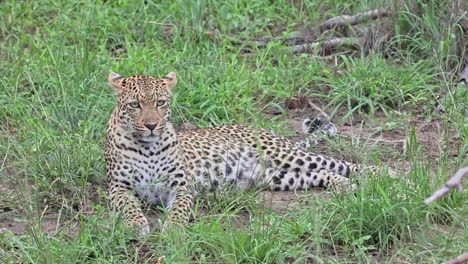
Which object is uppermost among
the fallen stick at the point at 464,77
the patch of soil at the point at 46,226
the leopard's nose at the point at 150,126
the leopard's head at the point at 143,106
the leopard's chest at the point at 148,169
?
the leopard's head at the point at 143,106

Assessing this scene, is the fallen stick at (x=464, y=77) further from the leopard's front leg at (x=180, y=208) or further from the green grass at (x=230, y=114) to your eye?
the leopard's front leg at (x=180, y=208)

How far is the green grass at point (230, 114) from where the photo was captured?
6.16m

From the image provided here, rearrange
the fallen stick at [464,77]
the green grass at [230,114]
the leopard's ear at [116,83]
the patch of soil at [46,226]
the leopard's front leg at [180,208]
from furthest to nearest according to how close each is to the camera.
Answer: the fallen stick at [464,77]
the leopard's ear at [116,83]
the patch of soil at [46,226]
the leopard's front leg at [180,208]
the green grass at [230,114]

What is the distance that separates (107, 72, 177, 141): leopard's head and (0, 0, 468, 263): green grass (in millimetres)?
577

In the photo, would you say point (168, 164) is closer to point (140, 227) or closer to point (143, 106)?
point (143, 106)

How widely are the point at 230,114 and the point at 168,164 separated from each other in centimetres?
176

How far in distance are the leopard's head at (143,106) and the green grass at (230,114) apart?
22.7 inches

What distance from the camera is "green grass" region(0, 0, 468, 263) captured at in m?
6.16

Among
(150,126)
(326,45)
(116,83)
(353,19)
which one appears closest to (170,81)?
(116,83)

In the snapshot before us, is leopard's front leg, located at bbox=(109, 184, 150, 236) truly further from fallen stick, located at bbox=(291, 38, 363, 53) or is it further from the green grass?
fallen stick, located at bbox=(291, 38, 363, 53)

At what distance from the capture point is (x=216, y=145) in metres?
8.08

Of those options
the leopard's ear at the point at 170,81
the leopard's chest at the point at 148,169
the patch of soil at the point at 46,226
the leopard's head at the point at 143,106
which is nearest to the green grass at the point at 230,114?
the patch of soil at the point at 46,226

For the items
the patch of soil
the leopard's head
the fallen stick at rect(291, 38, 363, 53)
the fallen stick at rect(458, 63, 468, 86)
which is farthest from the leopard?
the fallen stick at rect(291, 38, 363, 53)

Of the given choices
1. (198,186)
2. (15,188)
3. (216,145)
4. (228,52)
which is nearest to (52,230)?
(15,188)
